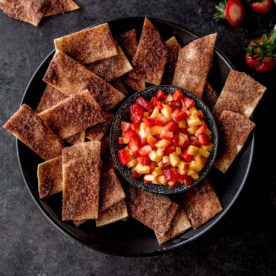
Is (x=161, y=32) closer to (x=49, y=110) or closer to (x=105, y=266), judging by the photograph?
(x=49, y=110)

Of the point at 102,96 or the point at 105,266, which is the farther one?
the point at 105,266

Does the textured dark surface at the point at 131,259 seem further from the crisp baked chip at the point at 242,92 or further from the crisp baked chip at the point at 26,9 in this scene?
the crisp baked chip at the point at 242,92

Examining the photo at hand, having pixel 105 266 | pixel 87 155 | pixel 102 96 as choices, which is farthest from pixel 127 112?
pixel 105 266

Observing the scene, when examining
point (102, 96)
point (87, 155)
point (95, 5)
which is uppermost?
point (95, 5)

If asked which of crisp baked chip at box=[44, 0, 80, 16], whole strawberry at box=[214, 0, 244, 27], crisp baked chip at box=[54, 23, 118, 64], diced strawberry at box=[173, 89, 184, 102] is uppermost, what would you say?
crisp baked chip at box=[44, 0, 80, 16]

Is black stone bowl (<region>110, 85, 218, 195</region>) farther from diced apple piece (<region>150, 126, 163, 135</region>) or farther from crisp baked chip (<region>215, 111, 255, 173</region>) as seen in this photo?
diced apple piece (<region>150, 126, 163, 135</region>)

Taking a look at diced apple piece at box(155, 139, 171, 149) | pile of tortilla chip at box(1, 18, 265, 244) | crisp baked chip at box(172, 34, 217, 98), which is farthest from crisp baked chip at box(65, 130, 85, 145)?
crisp baked chip at box(172, 34, 217, 98)

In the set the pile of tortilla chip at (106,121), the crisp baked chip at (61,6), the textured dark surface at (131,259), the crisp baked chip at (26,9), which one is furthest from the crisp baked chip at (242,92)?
the crisp baked chip at (26,9)
